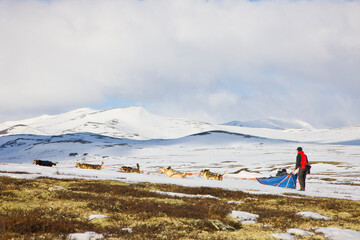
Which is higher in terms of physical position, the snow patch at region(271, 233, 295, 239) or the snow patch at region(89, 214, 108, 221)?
the snow patch at region(89, 214, 108, 221)

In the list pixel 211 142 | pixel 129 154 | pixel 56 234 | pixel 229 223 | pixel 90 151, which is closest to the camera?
pixel 56 234

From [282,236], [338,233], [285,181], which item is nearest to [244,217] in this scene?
[282,236]

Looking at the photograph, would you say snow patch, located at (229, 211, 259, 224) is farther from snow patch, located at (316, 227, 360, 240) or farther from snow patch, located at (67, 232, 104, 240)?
snow patch, located at (67, 232, 104, 240)

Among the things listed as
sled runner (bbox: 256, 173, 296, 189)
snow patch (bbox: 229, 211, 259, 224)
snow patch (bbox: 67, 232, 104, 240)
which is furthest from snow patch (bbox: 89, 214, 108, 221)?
sled runner (bbox: 256, 173, 296, 189)

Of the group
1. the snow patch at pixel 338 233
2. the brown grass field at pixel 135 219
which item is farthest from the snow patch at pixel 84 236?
the snow patch at pixel 338 233

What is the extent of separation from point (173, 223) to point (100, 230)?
220 cm

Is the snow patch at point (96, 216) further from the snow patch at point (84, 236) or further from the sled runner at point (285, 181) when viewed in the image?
the sled runner at point (285, 181)

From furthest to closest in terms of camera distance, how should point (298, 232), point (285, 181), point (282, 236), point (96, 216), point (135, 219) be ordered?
point (285, 181) → point (135, 219) → point (96, 216) → point (298, 232) → point (282, 236)

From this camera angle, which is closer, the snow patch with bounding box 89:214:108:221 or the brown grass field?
the brown grass field

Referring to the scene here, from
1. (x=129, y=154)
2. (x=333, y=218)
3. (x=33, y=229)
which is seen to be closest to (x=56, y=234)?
(x=33, y=229)

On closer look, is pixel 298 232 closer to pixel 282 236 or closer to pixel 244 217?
pixel 282 236

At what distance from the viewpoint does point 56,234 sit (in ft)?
23.4

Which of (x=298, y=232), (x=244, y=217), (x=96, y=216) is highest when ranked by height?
(x=96, y=216)

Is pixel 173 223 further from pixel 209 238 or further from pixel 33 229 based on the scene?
pixel 33 229
